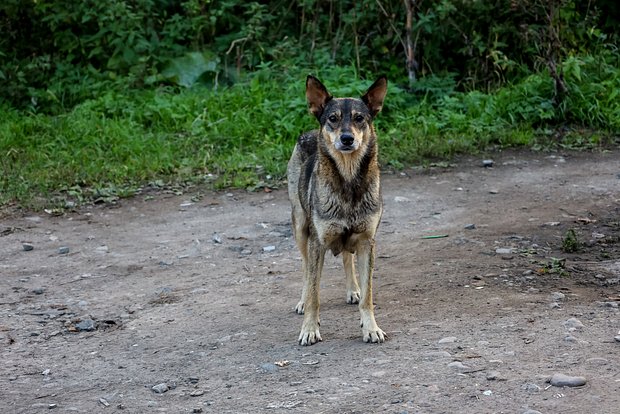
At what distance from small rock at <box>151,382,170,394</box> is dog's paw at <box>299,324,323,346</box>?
95 cm

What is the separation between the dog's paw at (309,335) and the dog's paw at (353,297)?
2.67ft

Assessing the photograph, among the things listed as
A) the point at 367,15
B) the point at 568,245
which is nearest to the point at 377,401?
the point at 568,245

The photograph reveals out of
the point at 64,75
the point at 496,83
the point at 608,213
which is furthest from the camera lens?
the point at 64,75

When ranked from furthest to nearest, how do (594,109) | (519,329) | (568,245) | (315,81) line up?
(594,109) → (568,245) → (315,81) → (519,329)

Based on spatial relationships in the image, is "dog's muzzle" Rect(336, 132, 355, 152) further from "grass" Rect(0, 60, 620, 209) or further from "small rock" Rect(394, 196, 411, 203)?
"grass" Rect(0, 60, 620, 209)

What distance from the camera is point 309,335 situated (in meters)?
5.82

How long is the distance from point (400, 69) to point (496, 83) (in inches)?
52.2

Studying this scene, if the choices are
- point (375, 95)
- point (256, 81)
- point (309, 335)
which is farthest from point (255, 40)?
point (309, 335)

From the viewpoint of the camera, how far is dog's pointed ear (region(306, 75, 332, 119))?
6.16 meters

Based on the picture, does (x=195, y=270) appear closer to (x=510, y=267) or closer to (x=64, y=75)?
(x=510, y=267)

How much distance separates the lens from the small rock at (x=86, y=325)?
648 centimetres

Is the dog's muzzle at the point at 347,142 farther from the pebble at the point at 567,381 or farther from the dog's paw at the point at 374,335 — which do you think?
the pebble at the point at 567,381

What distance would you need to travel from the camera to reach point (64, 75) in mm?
13219

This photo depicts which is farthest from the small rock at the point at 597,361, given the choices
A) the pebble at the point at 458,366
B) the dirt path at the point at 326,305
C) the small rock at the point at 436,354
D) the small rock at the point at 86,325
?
the small rock at the point at 86,325
